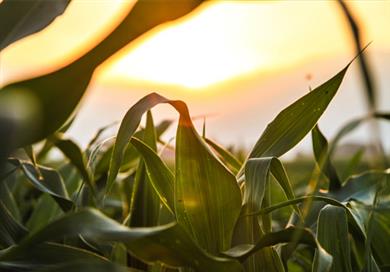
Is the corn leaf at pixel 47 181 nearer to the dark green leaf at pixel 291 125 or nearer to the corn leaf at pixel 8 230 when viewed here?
the corn leaf at pixel 8 230

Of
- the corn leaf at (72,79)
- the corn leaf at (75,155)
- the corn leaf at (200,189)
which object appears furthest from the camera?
the corn leaf at (75,155)

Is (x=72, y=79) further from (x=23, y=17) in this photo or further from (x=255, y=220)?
(x=255, y=220)

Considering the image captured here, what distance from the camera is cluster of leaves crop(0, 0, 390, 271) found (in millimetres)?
282

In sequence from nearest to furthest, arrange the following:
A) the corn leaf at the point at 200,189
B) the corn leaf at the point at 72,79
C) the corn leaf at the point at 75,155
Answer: the corn leaf at the point at 72,79 < the corn leaf at the point at 200,189 < the corn leaf at the point at 75,155

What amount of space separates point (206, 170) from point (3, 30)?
0.51 feet

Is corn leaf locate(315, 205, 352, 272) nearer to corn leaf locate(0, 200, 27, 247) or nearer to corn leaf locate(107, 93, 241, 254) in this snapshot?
corn leaf locate(107, 93, 241, 254)

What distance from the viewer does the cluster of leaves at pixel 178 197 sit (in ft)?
0.93

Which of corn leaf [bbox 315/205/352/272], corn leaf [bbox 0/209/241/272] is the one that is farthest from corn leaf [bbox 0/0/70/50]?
corn leaf [bbox 315/205/352/272]

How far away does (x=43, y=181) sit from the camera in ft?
1.93

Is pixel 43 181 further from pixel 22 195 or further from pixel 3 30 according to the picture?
pixel 22 195

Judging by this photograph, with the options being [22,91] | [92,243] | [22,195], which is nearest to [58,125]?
[22,91]

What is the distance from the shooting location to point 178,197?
0.42 metres

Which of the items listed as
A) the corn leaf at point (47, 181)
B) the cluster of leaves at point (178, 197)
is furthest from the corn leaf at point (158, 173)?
the corn leaf at point (47, 181)

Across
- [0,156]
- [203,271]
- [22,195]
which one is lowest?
→ [22,195]
